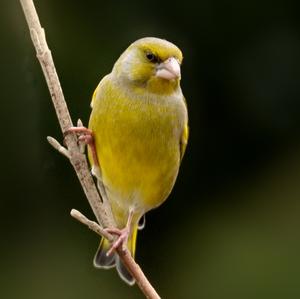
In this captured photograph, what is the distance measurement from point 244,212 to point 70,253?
102cm

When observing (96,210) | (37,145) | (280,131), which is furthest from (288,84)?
(96,210)

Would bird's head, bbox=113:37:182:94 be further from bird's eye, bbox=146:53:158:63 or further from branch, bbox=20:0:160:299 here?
branch, bbox=20:0:160:299

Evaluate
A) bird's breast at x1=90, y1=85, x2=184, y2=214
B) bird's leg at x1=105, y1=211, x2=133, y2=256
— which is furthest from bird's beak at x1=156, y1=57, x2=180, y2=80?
bird's leg at x1=105, y1=211, x2=133, y2=256

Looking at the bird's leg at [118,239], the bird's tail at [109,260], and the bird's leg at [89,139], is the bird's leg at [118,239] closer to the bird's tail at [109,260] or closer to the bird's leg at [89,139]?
the bird's leg at [89,139]

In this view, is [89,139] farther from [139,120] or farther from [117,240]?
[117,240]

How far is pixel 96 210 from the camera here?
2.56 m

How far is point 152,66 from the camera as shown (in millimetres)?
2996

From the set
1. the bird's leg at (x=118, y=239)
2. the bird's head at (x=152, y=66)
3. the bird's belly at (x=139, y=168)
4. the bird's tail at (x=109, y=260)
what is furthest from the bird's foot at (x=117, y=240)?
the bird's tail at (x=109, y=260)

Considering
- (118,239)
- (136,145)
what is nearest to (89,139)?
(136,145)

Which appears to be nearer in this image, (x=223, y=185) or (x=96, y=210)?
(x=96, y=210)

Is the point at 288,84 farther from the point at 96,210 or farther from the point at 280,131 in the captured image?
the point at 96,210

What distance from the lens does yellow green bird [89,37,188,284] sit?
301cm

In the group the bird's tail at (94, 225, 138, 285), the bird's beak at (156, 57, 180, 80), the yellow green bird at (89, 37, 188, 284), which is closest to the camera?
the bird's beak at (156, 57, 180, 80)

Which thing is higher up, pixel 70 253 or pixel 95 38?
pixel 95 38
